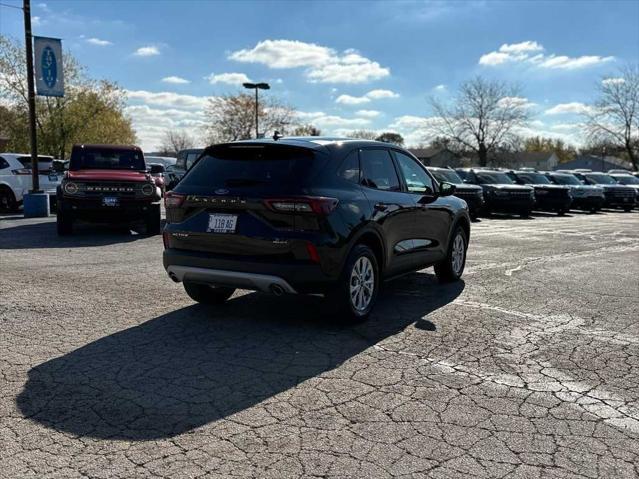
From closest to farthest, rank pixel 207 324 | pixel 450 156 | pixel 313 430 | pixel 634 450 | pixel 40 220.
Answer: pixel 634 450, pixel 313 430, pixel 207 324, pixel 40 220, pixel 450 156

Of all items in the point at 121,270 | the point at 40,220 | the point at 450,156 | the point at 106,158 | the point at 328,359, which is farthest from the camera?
the point at 450,156

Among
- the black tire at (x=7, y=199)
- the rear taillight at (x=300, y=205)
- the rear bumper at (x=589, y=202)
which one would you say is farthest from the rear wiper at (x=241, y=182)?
the rear bumper at (x=589, y=202)

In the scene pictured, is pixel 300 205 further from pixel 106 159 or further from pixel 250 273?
pixel 106 159

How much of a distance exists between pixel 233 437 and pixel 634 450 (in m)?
2.16

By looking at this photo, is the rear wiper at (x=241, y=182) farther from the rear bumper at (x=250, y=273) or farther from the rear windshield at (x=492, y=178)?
the rear windshield at (x=492, y=178)

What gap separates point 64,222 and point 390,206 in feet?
27.6

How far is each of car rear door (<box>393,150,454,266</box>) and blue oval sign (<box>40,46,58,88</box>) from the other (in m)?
14.2

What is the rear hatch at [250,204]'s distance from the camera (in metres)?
5.02

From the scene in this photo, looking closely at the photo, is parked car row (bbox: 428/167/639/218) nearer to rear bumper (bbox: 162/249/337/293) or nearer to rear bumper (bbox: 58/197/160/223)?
rear bumper (bbox: 58/197/160/223)

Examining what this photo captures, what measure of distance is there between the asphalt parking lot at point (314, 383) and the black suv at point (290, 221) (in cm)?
51

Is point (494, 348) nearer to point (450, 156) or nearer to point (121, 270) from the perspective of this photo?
point (121, 270)

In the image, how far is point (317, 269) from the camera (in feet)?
16.6

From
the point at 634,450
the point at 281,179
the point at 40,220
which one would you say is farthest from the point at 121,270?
the point at 40,220

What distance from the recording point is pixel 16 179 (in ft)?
58.2
